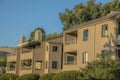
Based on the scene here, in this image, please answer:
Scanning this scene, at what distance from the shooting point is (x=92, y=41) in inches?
2052

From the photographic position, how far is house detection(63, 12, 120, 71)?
47.2 metres

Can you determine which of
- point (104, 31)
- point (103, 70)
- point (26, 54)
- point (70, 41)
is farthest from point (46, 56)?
point (103, 70)

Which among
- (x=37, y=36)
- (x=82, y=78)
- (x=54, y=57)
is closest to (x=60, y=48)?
(x=54, y=57)

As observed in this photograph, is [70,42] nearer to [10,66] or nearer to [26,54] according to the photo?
[26,54]

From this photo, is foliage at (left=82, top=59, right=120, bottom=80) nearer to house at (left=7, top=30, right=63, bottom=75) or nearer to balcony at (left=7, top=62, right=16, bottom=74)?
house at (left=7, top=30, right=63, bottom=75)

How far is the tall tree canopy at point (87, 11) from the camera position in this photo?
8456 centimetres

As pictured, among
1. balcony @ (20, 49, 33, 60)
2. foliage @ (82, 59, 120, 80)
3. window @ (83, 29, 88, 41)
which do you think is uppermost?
window @ (83, 29, 88, 41)

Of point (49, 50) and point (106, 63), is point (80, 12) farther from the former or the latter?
point (106, 63)

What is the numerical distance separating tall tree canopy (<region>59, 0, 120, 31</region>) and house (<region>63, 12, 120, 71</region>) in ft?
83.1

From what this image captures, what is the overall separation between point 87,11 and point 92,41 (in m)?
35.4

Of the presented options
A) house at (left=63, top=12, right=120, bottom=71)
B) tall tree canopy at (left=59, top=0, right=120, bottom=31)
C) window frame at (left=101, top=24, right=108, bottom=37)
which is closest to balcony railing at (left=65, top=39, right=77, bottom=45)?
house at (left=63, top=12, right=120, bottom=71)

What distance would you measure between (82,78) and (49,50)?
3351 cm

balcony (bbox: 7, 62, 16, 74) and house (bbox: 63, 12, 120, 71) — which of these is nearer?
house (bbox: 63, 12, 120, 71)

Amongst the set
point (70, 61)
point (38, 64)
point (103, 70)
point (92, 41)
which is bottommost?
point (103, 70)
